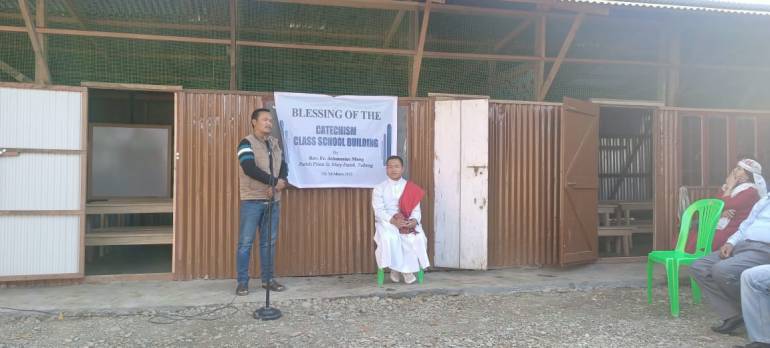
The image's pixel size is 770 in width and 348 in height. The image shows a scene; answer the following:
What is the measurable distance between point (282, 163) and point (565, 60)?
3.61 m

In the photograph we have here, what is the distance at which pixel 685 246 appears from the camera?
14.6ft

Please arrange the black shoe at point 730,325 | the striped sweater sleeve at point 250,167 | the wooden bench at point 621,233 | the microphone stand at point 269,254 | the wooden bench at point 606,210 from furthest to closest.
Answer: the wooden bench at point 606,210 → the wooden bench at point 621,233 → the striped sweater sleeve at point 250,167 → the microphone stand at point 269,254 → the black shoe at point 730,325

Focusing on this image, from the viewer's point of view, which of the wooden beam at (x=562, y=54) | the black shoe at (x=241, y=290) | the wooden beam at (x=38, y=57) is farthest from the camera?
the wooden beam at (x=562, y=54)

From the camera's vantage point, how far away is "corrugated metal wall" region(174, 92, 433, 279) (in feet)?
16.5

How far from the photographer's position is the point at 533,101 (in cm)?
603

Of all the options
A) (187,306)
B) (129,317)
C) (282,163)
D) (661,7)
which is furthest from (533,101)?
(129,317)

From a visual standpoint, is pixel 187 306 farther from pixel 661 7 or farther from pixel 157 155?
pixel 661 7

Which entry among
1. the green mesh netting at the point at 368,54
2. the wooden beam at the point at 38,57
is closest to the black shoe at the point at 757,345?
the green mesh netting at the point at 368,54

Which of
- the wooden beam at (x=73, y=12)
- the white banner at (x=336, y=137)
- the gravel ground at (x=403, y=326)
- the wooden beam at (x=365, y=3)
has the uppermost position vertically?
the wooden beam at (x=365, y=3)

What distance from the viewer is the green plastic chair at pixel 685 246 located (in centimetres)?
410

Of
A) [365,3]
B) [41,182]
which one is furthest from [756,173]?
[41,182]

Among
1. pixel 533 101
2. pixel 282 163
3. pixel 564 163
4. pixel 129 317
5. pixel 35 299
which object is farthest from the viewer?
pixel 533 101

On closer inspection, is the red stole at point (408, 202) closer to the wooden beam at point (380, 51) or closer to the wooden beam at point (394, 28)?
the wooden beam at point (380, 51)

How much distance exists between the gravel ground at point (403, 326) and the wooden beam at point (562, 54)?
258 cm
